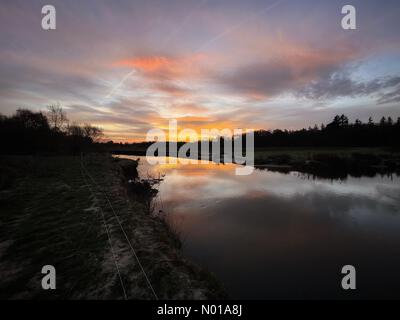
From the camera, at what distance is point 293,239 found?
957 cm

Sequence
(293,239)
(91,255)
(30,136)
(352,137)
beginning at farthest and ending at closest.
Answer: (352,137) < (30,136) < (293,239) < (91,255)

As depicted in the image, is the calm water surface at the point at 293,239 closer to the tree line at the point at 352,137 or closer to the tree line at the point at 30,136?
the tree line at the point at 30,136

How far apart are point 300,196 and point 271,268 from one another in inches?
451

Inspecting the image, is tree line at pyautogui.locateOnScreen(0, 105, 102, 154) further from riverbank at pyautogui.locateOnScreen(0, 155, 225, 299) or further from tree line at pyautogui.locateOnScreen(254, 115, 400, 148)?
tree line at pyautogui.locateOnScreen(254, 115, 400, 148)

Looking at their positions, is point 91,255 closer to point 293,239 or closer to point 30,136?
point 293,239

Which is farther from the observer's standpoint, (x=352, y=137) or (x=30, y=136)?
Result: (x=352, y=137)

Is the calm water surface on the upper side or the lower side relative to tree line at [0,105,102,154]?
lower

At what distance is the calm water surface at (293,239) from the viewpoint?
6.54 meters

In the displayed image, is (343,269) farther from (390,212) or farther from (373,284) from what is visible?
(390,212)

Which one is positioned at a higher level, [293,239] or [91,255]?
[91,255]

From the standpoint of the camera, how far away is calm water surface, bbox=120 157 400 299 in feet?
21.5

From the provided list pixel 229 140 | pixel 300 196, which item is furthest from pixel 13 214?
pixel 229 140

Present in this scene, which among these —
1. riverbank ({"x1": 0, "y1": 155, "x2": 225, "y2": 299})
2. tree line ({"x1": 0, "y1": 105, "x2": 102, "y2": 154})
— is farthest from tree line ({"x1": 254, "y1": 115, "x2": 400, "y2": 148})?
tree line ({"x1": 0, "y1": 105, "x2": 102, "y2": 154})

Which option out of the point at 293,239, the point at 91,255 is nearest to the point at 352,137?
the point at 293,239
